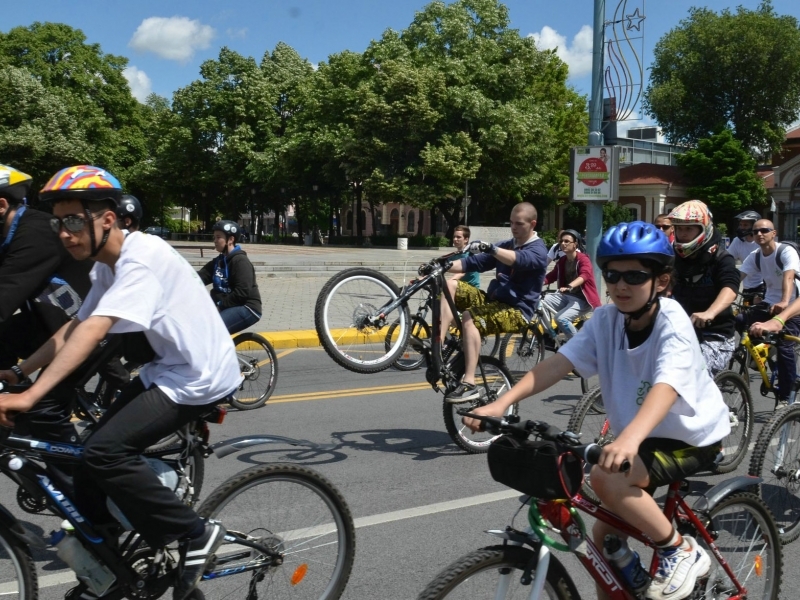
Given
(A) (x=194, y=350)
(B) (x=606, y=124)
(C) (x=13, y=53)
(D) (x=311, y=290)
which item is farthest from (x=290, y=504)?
(C) (x=13, y=53)

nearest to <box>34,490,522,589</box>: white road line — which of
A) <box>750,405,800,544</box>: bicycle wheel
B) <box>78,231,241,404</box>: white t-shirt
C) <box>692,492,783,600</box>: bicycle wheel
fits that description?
<box>750,405,800,544</box>: bicycle wheel

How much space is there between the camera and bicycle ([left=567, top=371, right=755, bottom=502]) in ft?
18.9

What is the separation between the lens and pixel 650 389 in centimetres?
291

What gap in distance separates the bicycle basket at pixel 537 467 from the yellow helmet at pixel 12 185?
270 cm

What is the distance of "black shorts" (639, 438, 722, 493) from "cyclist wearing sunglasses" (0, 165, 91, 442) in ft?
8.00

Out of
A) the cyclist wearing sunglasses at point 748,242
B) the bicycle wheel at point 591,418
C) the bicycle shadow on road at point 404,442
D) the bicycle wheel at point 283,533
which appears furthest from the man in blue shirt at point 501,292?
the bicycle wheel at point 283,533

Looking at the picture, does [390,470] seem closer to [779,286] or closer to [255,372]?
[255,372]

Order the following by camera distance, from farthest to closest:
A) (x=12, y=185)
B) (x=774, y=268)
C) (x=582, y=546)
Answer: (x=774, y=268), (x=12, y=185), (x=582, y=546)

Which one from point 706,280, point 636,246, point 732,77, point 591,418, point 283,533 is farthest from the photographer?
point 732,77

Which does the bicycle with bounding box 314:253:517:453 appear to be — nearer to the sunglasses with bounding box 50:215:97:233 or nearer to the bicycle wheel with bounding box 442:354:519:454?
the bicycle wheel with bounding box 442:354:519:454

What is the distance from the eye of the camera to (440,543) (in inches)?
184

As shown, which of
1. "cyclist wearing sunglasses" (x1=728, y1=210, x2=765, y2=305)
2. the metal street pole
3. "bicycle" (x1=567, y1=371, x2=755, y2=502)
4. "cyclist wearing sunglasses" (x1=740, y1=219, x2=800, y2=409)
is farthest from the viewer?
the metal street pole

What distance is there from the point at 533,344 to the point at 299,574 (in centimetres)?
590

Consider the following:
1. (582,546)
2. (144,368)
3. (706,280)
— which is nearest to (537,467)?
(582,546)
